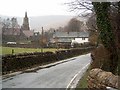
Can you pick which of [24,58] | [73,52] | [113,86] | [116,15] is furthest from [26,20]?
[113,86]

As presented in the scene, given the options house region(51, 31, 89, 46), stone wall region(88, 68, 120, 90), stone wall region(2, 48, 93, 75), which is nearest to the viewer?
stone wall region(88, 68, 120, 90)

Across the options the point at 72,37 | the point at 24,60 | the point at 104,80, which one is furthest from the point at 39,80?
the point at 72,37

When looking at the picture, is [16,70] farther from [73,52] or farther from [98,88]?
[73,52]

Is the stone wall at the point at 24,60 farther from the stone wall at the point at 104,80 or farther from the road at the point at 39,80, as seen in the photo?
the stone wall at the point at 104,80

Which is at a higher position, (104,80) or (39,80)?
(104,80)

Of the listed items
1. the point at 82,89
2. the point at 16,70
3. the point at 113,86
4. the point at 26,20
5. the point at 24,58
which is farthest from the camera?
the point at 26,20

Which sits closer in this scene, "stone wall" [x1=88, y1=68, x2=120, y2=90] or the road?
"stone wall" [x1=88, y1=68, x2=120, y2=90]

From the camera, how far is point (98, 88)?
34.4ft

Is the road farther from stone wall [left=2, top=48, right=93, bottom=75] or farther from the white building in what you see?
the white building

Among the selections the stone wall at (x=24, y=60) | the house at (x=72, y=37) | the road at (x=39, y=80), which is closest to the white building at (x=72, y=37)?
the house at (x=72, y=37)

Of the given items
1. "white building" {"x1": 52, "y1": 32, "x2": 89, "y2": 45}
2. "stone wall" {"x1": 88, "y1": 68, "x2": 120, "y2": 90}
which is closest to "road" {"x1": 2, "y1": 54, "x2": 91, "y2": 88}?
"stone wall" {"x1": 88, "y1": 68, "x2": 120, "y2": 90}

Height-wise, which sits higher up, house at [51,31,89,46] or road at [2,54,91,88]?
house at [51,31,89,46]

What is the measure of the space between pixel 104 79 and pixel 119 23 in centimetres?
845

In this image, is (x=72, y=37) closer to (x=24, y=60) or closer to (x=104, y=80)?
(x=24, y=60)
